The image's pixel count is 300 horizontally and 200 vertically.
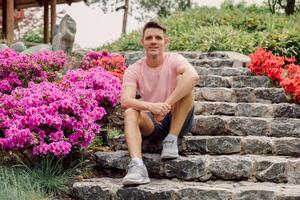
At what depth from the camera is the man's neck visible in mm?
4551

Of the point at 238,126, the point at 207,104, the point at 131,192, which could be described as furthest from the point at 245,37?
the point at 131,192

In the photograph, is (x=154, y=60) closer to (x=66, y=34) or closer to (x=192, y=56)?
(x=66, y=34)

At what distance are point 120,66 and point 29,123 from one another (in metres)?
3.84

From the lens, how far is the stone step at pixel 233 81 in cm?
761

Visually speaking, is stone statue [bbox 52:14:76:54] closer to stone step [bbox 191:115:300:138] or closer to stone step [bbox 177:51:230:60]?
stone step [bbox 177:51:230:60]

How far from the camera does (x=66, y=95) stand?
485 cm

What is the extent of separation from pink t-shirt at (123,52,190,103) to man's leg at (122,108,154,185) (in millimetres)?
216

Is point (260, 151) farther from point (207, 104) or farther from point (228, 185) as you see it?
point (207, 104)

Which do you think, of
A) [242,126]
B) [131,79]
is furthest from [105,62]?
[131,79]

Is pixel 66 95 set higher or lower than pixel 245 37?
lower

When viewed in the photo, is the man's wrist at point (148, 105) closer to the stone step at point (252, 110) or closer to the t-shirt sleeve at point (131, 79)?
the t-shirt sleeve at point (131, 79)

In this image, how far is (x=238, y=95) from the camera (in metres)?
7.02

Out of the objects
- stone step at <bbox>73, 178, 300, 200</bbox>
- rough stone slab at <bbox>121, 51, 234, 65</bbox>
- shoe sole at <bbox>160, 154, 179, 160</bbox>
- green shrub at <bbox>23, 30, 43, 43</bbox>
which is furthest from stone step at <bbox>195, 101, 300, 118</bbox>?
green shrub at <bbox>23, 30, 43, 43</bbox>

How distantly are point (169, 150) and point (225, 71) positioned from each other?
4.07 m
